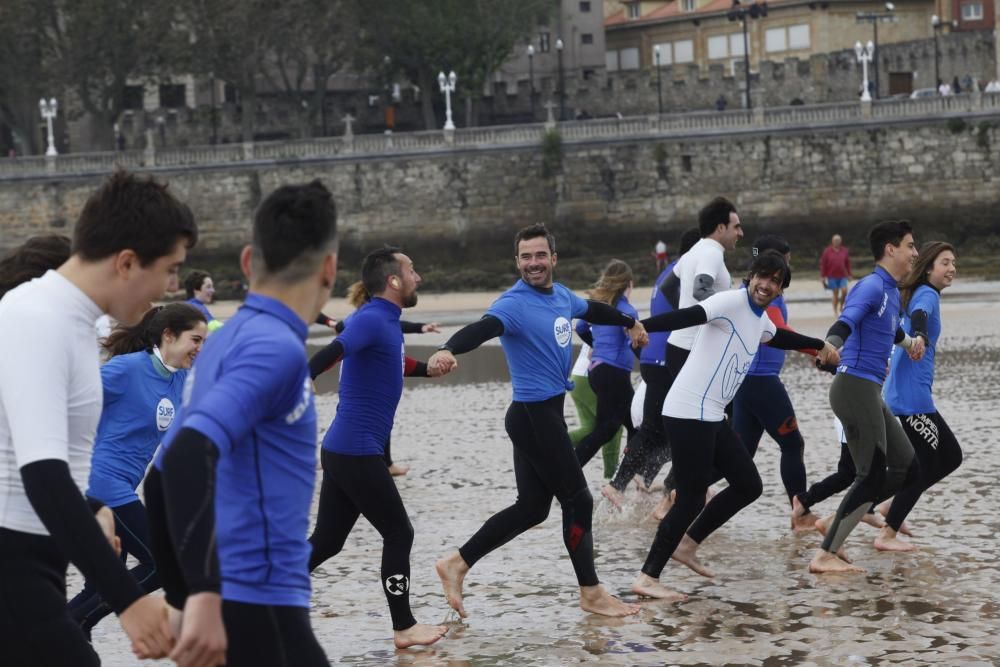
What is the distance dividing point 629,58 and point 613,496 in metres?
73.6

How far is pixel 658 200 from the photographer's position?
56.2m

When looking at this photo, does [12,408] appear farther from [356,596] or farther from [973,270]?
[973,270]

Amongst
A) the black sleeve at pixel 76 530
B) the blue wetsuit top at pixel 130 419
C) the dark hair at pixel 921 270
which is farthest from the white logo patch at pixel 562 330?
the black sleeve at pixel 76 530

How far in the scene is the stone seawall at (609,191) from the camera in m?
53.0

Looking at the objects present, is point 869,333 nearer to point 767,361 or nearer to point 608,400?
point 767,361

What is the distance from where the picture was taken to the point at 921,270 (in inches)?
367

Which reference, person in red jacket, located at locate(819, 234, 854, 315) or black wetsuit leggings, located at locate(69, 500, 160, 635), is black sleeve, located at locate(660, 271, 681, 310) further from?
person in red jacket, located at locate(819, 234, 854, 315)

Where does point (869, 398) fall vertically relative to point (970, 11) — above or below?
below

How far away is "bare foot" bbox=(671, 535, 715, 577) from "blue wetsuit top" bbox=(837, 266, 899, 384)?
3.79ft

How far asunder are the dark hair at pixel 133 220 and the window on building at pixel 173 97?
70362 millimetres

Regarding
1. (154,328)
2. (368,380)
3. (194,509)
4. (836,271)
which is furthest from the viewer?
(836,271)

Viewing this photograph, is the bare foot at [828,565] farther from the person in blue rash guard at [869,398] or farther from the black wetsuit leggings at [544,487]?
the black wetsuit leggings at [544,487]

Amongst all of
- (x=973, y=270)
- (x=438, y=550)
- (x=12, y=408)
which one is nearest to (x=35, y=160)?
(x=973, y=270)

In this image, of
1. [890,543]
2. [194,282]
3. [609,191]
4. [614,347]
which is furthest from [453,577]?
[609,191]
